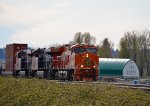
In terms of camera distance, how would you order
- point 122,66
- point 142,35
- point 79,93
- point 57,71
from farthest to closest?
point 142,35, point 122,66, point 57,71, point 79,93

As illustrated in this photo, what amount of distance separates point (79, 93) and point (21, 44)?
1213 inches

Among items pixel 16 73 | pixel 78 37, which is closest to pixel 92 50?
pixel 16 73

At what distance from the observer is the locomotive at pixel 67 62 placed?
30641 millimetres

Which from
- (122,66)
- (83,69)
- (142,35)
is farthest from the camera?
(142,35)

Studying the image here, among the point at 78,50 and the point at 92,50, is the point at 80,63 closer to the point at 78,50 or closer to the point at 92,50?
the point at 78,50

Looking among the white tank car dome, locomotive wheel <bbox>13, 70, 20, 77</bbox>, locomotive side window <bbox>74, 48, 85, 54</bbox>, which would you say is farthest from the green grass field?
the white tank car dome

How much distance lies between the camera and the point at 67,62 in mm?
32250

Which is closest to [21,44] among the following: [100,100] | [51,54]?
[51,54]

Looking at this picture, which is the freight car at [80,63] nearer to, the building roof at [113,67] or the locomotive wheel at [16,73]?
the locomotive wheel at [16,73]

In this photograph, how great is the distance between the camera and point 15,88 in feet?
57.2

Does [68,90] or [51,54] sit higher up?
[51,54]

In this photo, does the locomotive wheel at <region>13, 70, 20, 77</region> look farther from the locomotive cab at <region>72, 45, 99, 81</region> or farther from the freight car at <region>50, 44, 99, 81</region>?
the locomotive cab at <region>72, 45, 99, 81</region>

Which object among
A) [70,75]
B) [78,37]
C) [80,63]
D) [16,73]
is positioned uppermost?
[78,37]

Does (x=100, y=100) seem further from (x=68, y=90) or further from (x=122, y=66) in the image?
(x=122, y=66)
